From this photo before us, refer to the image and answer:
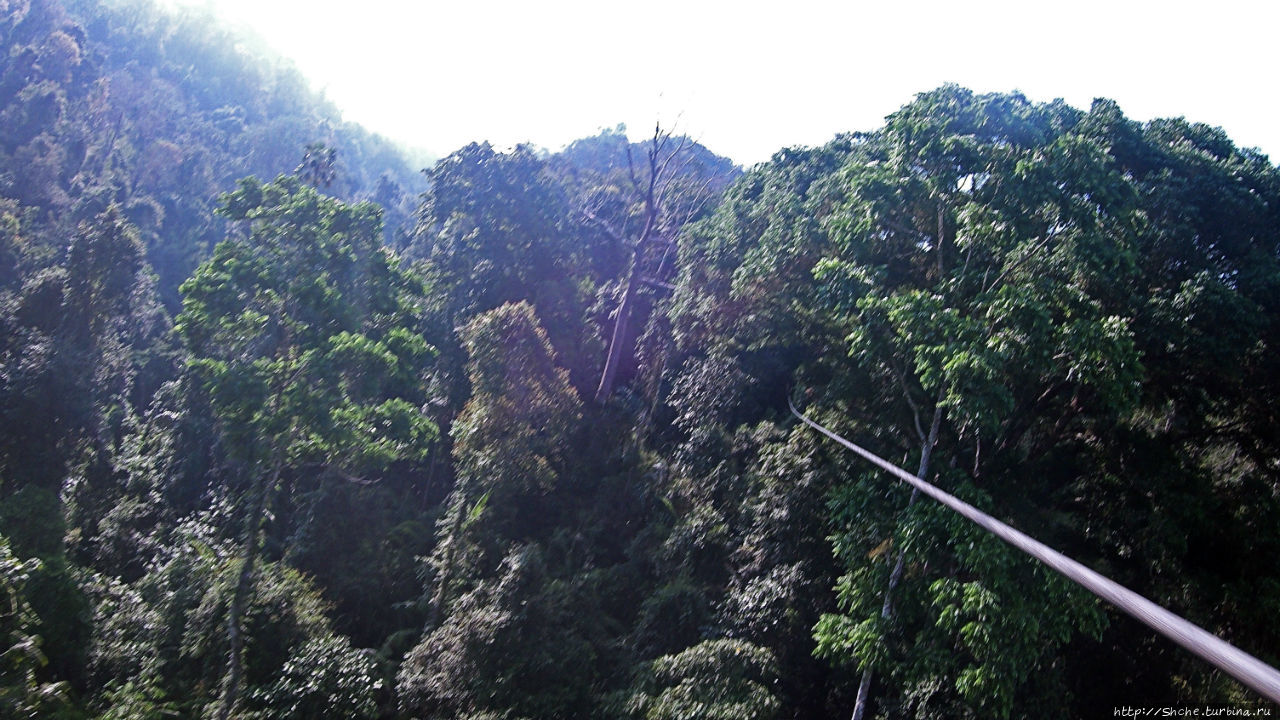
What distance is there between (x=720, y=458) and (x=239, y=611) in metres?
7.66

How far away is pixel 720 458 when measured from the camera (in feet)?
42.2

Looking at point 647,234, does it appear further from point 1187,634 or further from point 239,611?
point 1187,634

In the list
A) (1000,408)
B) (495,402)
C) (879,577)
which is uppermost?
(495,402)

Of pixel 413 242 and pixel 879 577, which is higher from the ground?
pixel 413 242

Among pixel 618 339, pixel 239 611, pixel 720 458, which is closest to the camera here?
pixel 239 611

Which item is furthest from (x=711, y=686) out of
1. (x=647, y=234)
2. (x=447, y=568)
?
(x=647, y=234)

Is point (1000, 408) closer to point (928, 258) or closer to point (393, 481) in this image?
point (928, 258)

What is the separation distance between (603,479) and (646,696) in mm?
6359

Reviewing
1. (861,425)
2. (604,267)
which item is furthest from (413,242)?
(861,425)

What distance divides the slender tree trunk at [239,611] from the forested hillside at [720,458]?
0.06m

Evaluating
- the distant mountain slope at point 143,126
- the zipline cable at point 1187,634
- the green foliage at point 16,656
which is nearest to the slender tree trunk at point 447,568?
the green foliage at point 16,656

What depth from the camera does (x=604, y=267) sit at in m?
23.9

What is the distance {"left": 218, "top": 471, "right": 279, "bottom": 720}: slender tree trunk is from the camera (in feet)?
31.4

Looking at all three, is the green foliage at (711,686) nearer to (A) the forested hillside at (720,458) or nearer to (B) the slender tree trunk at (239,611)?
(A) the forested hillside at (720,458)
